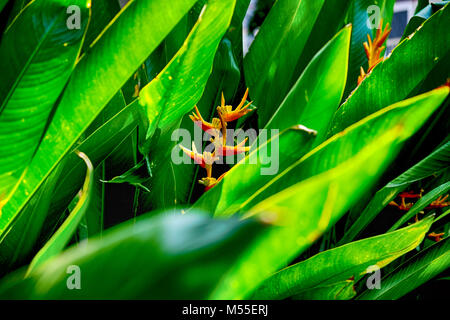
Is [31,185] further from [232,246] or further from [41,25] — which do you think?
[232,246]

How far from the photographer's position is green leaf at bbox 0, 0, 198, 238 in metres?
0.30

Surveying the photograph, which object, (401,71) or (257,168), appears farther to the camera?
(401,71)

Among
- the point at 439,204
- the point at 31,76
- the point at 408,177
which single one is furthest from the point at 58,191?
the point at 439,204

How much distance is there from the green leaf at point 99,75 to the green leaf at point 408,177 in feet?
0.81

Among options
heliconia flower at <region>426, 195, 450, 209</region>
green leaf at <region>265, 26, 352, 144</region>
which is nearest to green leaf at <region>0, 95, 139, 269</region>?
green leaf at <region>265, 26, 352, 144</region>

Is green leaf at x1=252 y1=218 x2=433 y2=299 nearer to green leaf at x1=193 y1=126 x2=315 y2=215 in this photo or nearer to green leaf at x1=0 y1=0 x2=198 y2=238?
green leaf at x1=193 y1=126 x2=315 y2=215

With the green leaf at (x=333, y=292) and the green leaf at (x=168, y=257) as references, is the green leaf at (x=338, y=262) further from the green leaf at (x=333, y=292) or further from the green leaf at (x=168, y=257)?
the green leaf at (x=168, y=257)

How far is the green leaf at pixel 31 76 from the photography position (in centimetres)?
30

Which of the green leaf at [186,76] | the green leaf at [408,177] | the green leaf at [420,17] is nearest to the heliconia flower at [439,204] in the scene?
the green leaf at [408,177]

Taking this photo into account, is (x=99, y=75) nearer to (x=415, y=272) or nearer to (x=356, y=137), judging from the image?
(x=356, y=137)

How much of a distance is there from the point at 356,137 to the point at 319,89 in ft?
0.43

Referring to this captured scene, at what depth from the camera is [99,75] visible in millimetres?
311

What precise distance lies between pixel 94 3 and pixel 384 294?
0.42m

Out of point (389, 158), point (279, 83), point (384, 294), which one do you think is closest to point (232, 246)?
point (389, 158)
